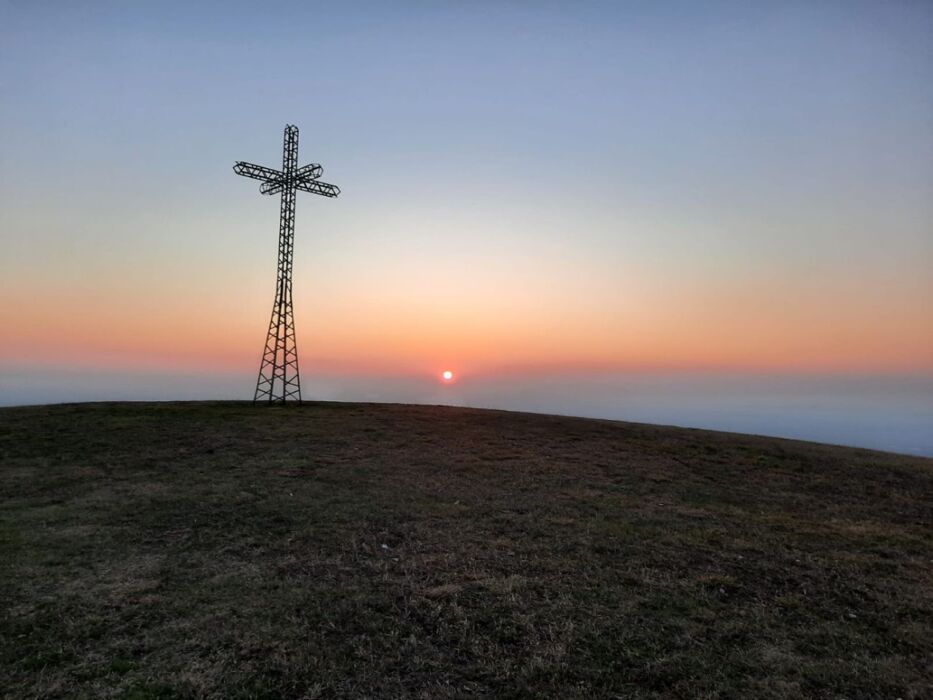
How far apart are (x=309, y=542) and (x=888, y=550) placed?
40.9ft

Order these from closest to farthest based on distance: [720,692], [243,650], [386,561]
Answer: [720,692] → [243,650] → [386,561]

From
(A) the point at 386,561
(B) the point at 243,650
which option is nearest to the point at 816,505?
(A) the point at 386,561

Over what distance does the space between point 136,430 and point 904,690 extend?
975 inches

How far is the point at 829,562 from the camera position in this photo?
10.4m

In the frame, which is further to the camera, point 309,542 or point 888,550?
point 888,550

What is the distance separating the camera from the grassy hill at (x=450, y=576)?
6.28 metres

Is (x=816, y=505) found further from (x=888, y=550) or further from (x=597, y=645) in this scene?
(x=597, y=645)

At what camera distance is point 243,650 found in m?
6.62

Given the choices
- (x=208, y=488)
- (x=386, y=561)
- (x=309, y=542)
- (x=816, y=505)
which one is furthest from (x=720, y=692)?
(x=208, y=488)

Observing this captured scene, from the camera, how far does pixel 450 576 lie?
9000mm

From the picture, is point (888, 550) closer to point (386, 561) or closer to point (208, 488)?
point (386, 561)

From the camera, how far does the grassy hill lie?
6277 millimetres

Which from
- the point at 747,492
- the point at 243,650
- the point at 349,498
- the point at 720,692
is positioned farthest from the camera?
the point at 747,492

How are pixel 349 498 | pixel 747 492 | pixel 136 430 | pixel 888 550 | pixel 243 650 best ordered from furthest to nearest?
pixel 136 430 < pixel 747 492 < pixel 349 498 < pixel 888 550 < pixel 243 650
